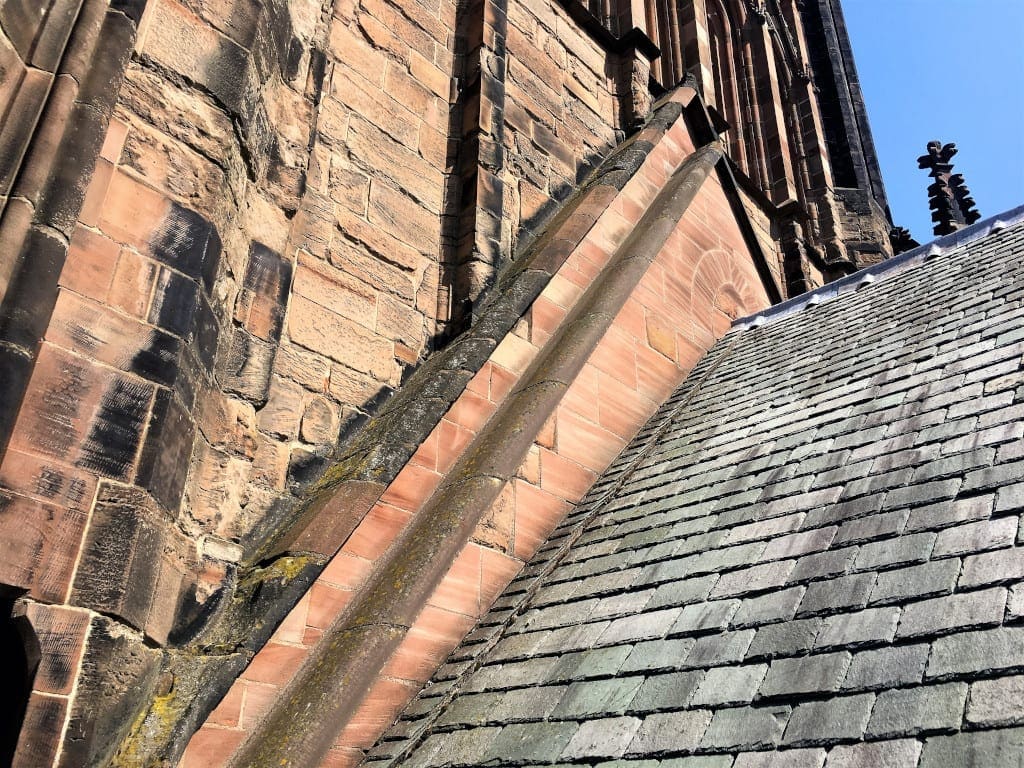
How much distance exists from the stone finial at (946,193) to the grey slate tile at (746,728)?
1600 cm

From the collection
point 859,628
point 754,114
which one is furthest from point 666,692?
point 754,114

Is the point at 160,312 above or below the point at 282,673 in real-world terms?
above

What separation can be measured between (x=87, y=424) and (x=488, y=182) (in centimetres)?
380

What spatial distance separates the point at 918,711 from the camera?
74.9 inches

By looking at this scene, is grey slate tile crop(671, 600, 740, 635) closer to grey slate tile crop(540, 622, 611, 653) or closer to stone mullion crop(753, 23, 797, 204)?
grey slate tile crop(540, 622, 611, 653)

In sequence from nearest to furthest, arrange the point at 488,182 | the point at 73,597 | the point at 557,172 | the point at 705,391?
1. the point at 73,597
2. the point at 705,391
3. the point at 488,182
4. the point at 557,172

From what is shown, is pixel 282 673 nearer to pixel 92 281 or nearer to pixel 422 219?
pixel 92 281

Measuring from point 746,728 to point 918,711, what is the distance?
1.41 ft

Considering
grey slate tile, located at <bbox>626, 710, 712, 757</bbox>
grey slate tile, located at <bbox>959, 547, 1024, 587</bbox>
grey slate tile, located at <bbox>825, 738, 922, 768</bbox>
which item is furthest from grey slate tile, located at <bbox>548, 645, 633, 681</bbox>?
grey slate tile, located at <bbox>959, 547, 1024, 587</bbox>

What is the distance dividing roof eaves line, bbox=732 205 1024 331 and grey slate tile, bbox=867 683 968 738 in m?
4.94

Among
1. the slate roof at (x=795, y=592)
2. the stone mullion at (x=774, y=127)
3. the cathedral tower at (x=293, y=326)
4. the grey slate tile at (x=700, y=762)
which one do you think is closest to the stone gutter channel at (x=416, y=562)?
the cathedral tower at (x=293, y=326)

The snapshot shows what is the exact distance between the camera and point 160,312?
3.04 meters

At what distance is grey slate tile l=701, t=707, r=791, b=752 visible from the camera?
209cm

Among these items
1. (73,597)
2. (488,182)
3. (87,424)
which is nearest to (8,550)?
(73,597)
